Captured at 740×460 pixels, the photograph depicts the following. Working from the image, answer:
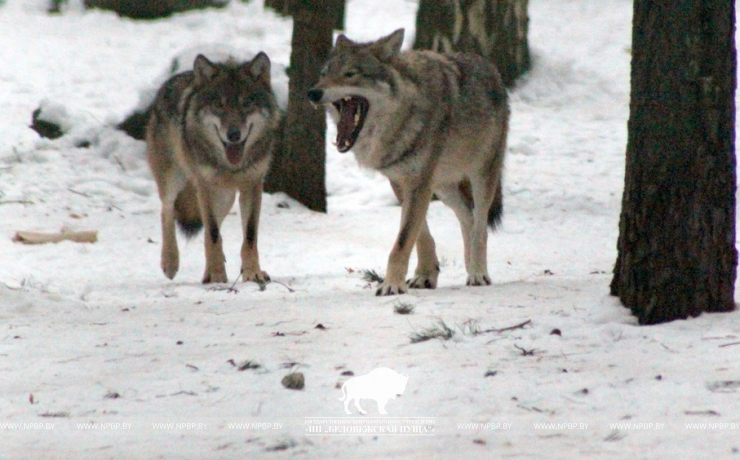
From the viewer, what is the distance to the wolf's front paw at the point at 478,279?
6262 millimetres

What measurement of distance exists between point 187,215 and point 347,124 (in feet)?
7.18

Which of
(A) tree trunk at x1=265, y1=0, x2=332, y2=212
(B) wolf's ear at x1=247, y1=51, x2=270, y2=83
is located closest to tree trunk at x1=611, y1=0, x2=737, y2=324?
(B) wolf's ear at x1=247, y1=51, x2=270, y2=83

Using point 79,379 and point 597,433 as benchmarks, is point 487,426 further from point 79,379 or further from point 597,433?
point 79,379

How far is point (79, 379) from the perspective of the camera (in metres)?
3.62

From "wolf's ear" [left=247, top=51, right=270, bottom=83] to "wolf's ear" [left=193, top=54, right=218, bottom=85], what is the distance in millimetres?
257

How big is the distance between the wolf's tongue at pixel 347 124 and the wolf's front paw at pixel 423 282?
0.97 metres

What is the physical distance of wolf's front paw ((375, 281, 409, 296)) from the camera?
5492mm

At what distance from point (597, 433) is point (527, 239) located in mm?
5666

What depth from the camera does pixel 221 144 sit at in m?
6.94

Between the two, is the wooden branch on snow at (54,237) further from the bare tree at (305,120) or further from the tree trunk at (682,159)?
the tree trunk at (682,159)

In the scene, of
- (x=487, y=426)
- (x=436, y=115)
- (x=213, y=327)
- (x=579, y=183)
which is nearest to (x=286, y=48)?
(x=579, y=183)

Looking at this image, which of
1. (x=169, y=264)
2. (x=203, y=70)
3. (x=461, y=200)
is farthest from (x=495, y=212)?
(x=169, y=264)

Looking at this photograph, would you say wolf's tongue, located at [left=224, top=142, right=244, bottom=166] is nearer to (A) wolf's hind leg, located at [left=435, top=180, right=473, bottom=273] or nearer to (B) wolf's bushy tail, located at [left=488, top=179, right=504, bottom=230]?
(A) wolf's hind leg, located at [left=435, top=180, right=473, bottom=273]

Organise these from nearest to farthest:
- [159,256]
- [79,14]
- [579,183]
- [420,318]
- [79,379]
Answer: [79,379], [420,318], [159,256], [579,183], [79,14]
